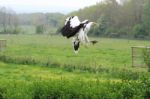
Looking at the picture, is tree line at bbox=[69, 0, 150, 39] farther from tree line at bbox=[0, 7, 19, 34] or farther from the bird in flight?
the bird in flight

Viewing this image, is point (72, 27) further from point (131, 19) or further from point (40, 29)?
point (40, 29)

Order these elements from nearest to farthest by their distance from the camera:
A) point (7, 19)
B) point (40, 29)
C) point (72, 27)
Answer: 1. point (72, 27)
2. point (40, 29)
3. point (7, 19)

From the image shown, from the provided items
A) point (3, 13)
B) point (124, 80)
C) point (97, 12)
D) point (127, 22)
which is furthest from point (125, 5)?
point (124, 80)

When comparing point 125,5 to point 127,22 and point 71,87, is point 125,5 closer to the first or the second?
point 127,22

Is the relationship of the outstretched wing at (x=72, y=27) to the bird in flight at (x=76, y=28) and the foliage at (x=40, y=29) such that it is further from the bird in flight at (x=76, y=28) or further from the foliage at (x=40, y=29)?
the foliage at (x=40, y=29)

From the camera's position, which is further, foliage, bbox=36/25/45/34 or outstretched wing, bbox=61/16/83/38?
foliage, bbox=36/25/45/34

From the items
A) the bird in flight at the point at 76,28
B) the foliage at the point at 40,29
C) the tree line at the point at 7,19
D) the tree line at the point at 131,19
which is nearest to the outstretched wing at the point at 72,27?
the bird in flight at the point at 76,28

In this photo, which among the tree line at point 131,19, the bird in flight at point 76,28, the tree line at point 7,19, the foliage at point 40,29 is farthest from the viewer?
the tree line at point 7,19

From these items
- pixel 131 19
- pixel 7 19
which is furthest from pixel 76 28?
pixel 7 19

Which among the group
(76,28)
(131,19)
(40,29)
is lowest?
(40,29)

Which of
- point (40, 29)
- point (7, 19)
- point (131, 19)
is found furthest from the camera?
point (7, 19)

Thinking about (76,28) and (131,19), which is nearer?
(76,28)

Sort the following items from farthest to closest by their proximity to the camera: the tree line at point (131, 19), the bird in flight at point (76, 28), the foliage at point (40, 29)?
the foliage at point (40, 29) → the tree line at point (131, 19) → the bird in flight at point (76, 28)

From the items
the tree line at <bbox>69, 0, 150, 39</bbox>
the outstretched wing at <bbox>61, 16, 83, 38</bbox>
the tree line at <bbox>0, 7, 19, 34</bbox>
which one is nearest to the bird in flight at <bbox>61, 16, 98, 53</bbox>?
the outstretched wing at <bbox>61, 16, 83, 38</bbox>
